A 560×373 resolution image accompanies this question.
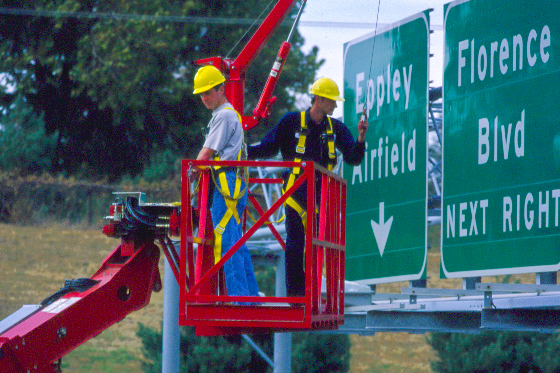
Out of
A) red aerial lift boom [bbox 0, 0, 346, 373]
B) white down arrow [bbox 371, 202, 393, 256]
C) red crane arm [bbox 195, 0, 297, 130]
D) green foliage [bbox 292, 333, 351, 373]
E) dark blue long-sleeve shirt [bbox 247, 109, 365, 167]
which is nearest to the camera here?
red aerial lift boom [bbox 0, 0, 346, 373]

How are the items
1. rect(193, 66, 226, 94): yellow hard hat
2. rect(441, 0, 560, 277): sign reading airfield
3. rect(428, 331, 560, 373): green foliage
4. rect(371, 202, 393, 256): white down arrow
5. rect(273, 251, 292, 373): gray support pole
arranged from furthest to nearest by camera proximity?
1. rect(428, 331, 560, 373): green foliage
2. rect(273, 251, 292, 373): gray support pole
3. rect(371, 202, 393, 256): white down arrow
4. rect(441, 0, 560, 277): sign reading airfield
5. rect(193, 66, 226, 94): yellow hard hat

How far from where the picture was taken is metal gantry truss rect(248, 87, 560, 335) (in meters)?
11.7

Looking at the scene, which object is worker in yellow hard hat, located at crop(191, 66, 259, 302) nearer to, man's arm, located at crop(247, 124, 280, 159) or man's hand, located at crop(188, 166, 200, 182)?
man's hand, located at crop(188, 166, 200, 182)

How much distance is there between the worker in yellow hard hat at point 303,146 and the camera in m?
9.80

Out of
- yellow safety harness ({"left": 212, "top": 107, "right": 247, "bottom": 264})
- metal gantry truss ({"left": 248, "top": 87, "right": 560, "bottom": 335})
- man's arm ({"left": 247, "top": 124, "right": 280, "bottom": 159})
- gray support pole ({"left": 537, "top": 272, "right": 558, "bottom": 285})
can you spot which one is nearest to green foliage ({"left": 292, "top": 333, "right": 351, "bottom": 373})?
metal gantry truss ({"left": 248, "top": 87, "right": 560, "bottom": 335})

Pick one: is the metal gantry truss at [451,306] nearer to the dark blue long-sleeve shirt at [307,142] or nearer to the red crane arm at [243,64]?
the red crane arm at [243,64]

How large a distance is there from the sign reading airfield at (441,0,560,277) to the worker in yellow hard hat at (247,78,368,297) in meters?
2.46

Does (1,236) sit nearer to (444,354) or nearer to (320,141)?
(444,354)

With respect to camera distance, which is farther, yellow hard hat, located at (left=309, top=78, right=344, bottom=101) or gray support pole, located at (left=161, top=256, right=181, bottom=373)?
gray support pole, located at (left=161, top=256, right=181, bottom=373)

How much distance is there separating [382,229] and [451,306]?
1635mm

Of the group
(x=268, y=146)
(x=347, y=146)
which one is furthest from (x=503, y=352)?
(x=268, y=146)

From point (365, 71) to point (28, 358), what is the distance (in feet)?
25.0

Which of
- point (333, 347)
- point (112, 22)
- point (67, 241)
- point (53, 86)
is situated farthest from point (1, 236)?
point (333, 347)

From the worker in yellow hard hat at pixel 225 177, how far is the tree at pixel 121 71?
27.2 m
